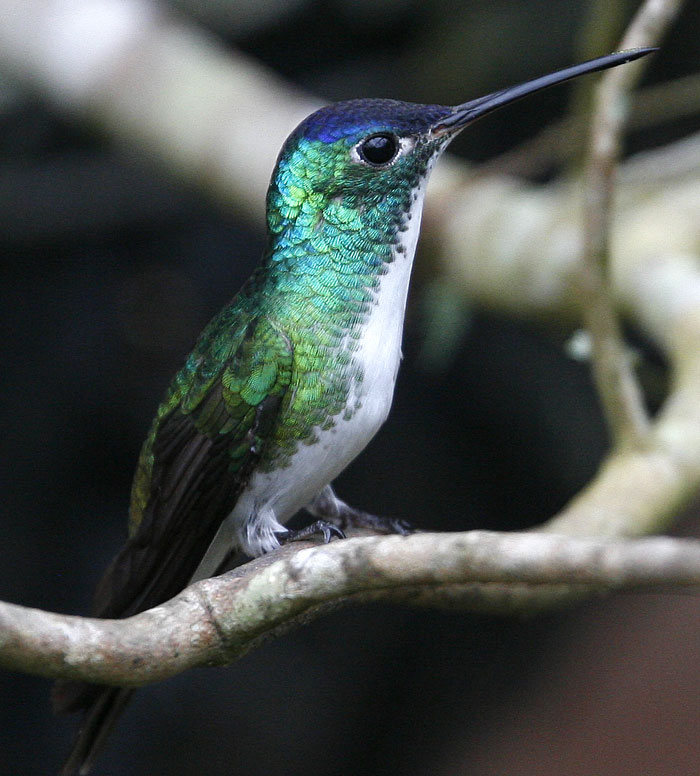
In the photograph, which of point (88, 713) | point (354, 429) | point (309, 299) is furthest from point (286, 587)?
point (88, 713)

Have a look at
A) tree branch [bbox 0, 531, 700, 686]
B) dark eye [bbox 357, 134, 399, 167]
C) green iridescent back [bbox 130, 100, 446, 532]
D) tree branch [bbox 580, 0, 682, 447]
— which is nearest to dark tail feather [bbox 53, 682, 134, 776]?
Answer: green iridescent back [bbox 130, 100, 446, 532]

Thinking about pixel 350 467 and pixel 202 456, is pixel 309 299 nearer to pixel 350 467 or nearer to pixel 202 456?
pixel 202 456

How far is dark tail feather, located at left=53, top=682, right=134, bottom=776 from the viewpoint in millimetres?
1938

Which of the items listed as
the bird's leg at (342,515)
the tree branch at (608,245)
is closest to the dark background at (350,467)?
the tree branch at (608,245)

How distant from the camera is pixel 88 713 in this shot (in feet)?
6.52

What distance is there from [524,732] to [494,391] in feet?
5.34

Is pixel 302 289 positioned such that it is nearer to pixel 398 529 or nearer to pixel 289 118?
pixel 398 529

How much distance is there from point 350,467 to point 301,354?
2.14 m

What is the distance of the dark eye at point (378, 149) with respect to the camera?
6.19ft

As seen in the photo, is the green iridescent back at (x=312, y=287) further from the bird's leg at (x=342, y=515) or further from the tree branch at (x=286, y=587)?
the tree branch at (x=286, y=587)

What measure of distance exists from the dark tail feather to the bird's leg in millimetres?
504

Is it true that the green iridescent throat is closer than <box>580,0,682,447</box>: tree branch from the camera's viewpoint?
Yes

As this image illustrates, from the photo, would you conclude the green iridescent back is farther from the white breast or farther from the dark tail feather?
the dark tail feather

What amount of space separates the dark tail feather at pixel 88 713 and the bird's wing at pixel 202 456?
0.45ft
